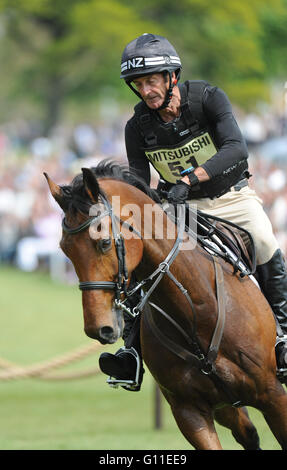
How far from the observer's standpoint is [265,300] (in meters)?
5.48

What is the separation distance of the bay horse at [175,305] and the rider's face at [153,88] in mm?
546

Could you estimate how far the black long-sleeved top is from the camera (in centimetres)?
522

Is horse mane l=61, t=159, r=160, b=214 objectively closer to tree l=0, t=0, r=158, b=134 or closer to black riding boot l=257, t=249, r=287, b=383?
black riding boot l=257, t=249, r=287, b=383

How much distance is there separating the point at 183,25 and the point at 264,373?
27.2 m

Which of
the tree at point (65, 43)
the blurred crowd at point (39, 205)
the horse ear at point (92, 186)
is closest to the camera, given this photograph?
the horse ear at point (92, 186)

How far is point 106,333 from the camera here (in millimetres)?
4344

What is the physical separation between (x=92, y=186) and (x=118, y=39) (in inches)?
1044

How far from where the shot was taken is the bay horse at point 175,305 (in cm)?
441

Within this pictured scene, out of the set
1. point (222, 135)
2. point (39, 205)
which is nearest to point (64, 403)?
point (222, 135)

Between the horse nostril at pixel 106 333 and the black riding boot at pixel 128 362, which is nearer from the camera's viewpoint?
the horse nostril at pixel 106 333

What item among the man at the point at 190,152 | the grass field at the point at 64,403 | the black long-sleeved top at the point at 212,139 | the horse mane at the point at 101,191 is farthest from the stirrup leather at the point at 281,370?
the grass field at the point at 64,403

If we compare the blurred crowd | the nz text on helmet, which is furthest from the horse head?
the blurred crowd

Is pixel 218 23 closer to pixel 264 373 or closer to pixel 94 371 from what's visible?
pixel 94 371

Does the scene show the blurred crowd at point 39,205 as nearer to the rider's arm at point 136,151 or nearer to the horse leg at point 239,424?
the horse leg at point 239,424
